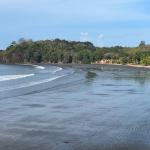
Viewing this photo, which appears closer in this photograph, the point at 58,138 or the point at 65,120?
the point at 58,138

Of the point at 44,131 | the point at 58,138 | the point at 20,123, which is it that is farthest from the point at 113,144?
the point at 20,123

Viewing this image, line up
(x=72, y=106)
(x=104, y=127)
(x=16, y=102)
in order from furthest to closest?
(x=16, y=102)
(x=72, y=106)
(x=104, y=127)

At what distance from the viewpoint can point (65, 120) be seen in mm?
16656

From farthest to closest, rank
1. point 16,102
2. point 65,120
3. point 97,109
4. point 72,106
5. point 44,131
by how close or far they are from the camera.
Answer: point 16,102
point 72,106
point 97,109
point 65,120
point 44,131

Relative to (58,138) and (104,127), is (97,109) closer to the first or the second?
(104,127)

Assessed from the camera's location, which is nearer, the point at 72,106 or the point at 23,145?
the point at 23,145

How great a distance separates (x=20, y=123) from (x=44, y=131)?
76.5 inches

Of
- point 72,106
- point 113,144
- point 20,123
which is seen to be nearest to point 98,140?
point 113,144

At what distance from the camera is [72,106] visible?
71.6ft

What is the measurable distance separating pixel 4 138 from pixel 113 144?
2981 millimetres

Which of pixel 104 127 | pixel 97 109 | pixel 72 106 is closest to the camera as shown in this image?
pixel 104 127

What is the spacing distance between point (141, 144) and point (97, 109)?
8.32 meters

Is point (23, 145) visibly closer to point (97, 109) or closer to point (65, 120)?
point (65, 120)

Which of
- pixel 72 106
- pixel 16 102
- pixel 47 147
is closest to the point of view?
pixel 47 147
